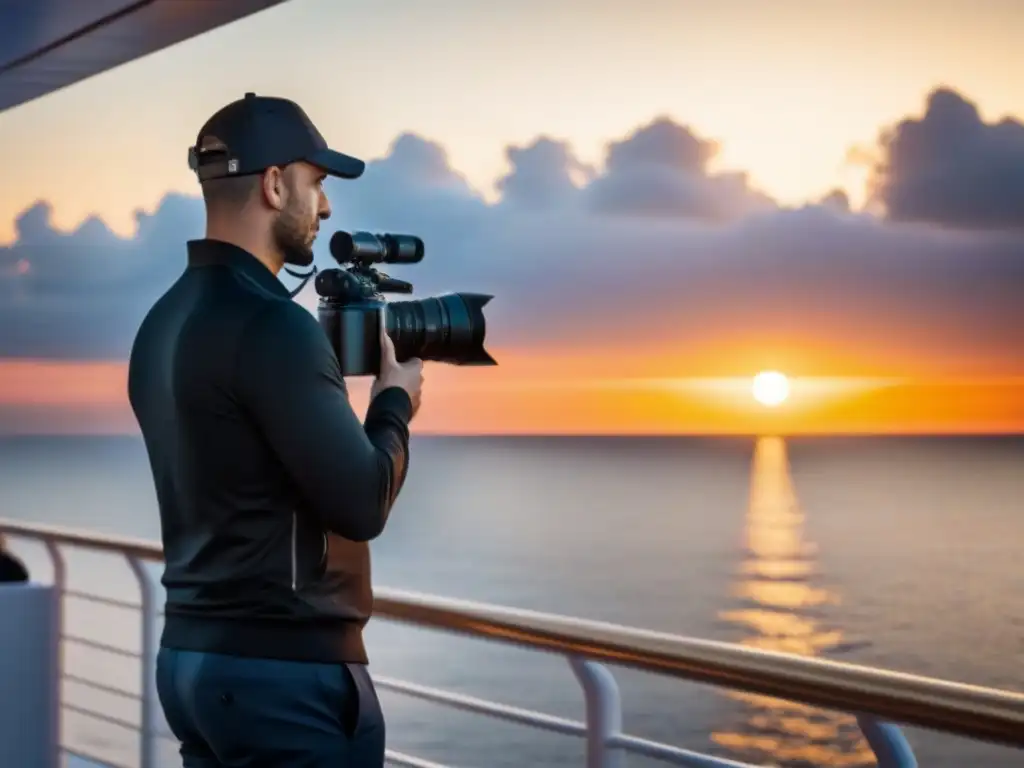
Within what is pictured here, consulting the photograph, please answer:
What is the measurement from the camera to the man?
1271 mm

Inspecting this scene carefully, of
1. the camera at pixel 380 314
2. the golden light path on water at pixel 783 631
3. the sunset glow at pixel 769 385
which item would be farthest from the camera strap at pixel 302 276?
the sunset glow at pixel 769 385

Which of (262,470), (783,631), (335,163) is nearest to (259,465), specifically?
(262,470)

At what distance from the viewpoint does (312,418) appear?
126cm

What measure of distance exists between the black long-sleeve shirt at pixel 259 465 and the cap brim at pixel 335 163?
0.10m

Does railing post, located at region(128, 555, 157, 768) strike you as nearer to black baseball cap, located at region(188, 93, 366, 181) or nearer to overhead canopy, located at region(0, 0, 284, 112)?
overhead canopy, located at region(0, 0, 284, 112)

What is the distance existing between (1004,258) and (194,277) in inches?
2688

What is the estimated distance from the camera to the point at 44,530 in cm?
279

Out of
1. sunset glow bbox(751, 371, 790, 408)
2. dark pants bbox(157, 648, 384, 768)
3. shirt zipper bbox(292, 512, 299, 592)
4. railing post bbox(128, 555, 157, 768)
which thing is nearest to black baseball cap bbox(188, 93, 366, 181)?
shirt zipper bbox(292, 512, 299, 592)

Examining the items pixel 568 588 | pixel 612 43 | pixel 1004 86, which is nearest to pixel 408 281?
pixel 568 588

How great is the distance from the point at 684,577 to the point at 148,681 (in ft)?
164

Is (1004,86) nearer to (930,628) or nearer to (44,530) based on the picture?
(930,628)

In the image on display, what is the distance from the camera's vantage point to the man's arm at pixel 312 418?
126cm

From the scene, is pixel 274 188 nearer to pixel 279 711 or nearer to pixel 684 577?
pixel 279 711

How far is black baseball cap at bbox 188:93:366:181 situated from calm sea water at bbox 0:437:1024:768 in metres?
1.85
